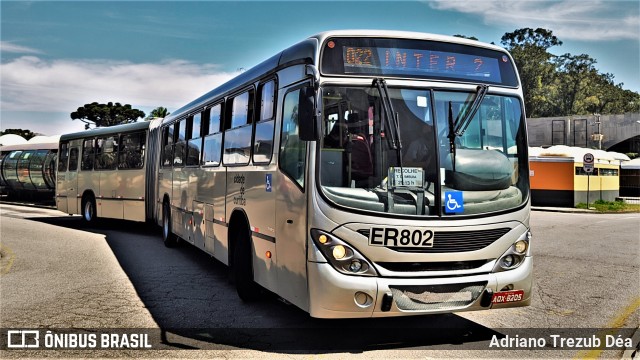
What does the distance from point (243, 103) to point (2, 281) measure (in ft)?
17.8

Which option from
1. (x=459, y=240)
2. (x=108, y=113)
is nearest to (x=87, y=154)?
(x=459, y=240)

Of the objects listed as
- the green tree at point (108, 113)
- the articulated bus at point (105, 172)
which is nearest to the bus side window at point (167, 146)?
the articulated bus at point (105, 172)

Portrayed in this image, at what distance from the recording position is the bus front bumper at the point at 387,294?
5660 mm

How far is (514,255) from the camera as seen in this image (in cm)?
629

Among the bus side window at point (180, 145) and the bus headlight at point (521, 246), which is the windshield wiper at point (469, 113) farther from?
the bus side window at point (180, 145)

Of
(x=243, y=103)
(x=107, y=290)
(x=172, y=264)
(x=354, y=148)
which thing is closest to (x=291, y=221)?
(x=354, y=148)

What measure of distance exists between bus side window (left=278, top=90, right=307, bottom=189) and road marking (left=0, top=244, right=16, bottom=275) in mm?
7334

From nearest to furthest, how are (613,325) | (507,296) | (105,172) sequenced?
(507,296) → (613,325) → (105,172)

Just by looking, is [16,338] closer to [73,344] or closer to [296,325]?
[73,344]

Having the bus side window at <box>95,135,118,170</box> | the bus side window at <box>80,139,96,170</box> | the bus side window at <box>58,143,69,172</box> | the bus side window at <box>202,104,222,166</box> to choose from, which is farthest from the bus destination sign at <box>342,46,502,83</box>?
the bus side window at <box>58,143,69,172</box>

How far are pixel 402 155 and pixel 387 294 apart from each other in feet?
4.37

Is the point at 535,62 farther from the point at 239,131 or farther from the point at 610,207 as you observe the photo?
the point at 239,131

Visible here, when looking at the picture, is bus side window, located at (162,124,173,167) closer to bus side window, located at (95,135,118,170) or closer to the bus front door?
bus side window, located at (95,135,118,170)

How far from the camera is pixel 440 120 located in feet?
20.3
